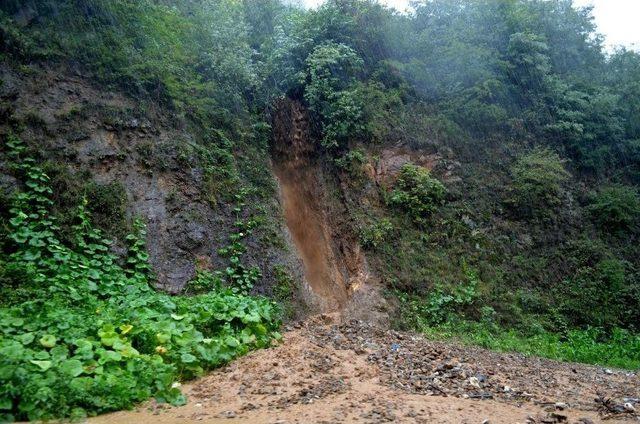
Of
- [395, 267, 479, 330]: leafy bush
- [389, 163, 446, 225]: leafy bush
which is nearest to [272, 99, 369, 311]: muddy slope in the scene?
[395, 267, 479, 330]: leafy bush

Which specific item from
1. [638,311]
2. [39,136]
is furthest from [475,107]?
[39,136]

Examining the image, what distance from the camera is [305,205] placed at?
41.5 feet

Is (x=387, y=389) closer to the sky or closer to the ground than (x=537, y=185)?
closer to the ground

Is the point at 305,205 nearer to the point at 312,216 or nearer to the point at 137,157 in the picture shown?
the point at 312,216

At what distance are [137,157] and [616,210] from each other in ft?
45.0

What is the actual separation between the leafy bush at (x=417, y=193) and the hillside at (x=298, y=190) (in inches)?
2.3

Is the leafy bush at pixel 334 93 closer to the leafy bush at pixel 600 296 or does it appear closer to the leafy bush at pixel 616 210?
the leafy bush at pixel 600 296

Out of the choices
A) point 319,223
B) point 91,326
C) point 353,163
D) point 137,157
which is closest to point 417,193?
point 353,163

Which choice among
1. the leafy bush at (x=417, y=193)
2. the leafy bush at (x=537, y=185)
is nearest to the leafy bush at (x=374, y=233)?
the leafy bush at (x=417, y=193)

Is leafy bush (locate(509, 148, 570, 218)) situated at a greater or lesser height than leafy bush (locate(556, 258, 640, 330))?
greater

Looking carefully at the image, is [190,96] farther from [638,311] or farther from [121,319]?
[638,311]

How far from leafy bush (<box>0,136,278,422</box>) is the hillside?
28 mm

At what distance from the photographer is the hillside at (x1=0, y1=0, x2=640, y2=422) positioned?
21.4ft

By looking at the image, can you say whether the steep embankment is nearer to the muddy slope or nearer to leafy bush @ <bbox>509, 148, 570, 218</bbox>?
the muddy slope
